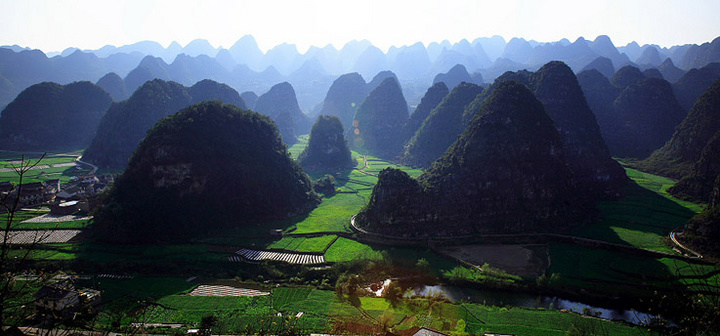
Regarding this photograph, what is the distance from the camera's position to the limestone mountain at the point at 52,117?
102m

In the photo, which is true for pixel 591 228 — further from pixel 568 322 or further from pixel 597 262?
pixel 568 322

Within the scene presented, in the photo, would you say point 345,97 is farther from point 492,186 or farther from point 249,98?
point 492,186

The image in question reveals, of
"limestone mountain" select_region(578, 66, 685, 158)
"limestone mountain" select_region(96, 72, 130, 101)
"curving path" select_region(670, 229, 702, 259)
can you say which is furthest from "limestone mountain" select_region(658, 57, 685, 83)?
"limestone mountain" select_region(96, 72, 130, 101)

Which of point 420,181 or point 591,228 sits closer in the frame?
point 591,228

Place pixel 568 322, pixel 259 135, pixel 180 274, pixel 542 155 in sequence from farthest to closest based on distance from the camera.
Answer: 1. pixel 259 135
2. pixel 542 155
3. pixel 180 274
4. pixel 568 322

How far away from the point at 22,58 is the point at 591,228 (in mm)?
232959

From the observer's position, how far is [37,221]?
51.3 meters

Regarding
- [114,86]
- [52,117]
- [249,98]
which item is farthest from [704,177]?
[114,86]

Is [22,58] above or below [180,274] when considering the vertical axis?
above

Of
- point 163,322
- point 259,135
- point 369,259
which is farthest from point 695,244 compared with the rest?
point 259,135

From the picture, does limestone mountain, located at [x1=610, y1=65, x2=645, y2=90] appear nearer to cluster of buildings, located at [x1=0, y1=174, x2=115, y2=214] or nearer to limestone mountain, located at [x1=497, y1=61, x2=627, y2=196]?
limestone mountain, located at [x1=497, y1=61, x2=627, y2=196]

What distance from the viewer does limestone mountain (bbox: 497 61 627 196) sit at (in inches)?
2569

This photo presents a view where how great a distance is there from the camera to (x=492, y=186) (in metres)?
52.7

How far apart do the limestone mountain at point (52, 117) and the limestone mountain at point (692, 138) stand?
142m
